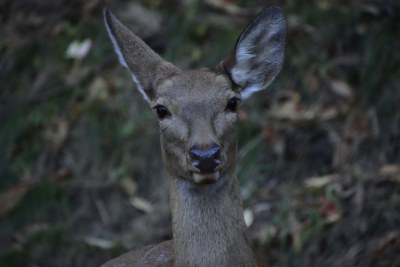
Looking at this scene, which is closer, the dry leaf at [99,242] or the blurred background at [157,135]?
the blurred background at [157,135]

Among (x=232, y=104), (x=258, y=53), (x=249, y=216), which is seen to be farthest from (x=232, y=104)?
(x=249, y=216)

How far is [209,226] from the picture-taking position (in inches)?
261

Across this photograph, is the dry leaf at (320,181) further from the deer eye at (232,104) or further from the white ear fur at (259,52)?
the deer eye at (232,104)

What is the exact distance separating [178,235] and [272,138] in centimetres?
339

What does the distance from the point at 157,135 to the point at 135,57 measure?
3.21 meters

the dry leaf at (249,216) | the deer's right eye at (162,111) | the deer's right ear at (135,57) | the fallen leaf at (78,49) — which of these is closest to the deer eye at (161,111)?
the deer's right eye at (162,111)

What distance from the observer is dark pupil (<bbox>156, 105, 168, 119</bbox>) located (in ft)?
22.4

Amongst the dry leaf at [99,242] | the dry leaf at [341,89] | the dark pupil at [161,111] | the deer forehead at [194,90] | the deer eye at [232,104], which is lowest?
the dry leaf at [99,242]

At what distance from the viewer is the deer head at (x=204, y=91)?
6.47 metres

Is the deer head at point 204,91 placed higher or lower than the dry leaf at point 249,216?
higher

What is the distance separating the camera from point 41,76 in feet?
37.8

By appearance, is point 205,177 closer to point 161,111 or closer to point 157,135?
point 161,111

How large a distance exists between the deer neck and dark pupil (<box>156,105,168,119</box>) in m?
0.39

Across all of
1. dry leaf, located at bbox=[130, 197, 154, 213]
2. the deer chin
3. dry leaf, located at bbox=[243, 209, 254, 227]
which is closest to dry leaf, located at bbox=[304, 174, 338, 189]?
dry leaf, located at bbox=[243, 209, 254, 227]
